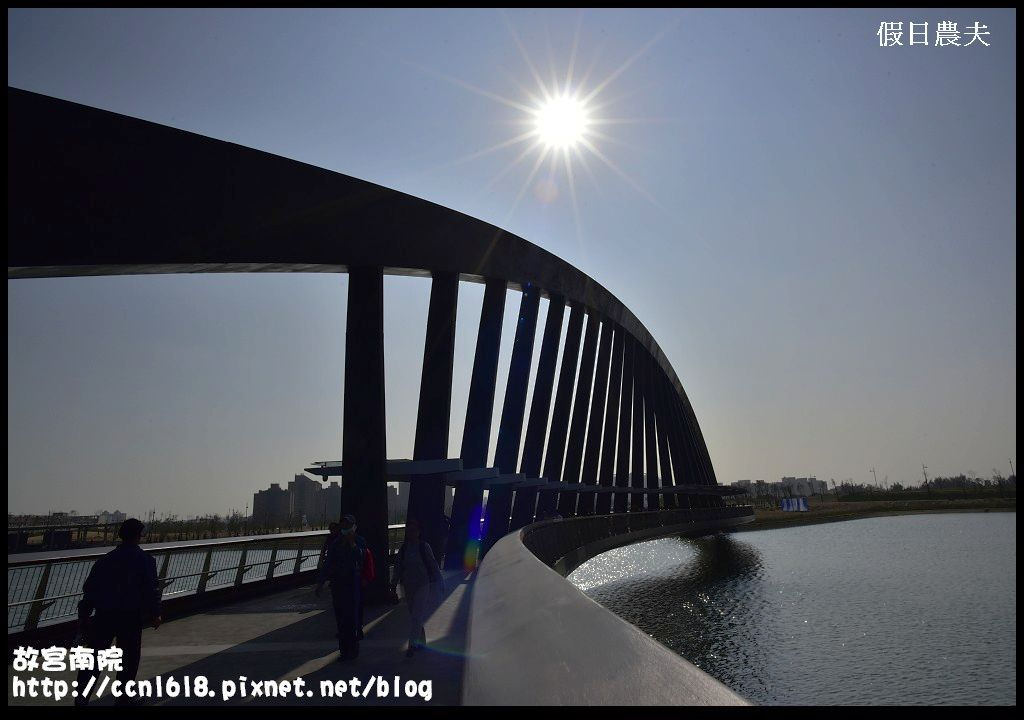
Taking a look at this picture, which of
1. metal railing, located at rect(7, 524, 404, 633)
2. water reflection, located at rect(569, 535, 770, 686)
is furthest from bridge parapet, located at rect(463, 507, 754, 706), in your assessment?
metal railing, located at rect(7, 524, 404, 633)

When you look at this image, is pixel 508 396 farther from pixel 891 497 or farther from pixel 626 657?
pixel 891 497

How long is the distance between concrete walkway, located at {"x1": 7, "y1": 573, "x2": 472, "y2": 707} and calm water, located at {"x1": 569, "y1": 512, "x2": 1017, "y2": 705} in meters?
5.44

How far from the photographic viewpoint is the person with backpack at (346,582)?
6082 mm

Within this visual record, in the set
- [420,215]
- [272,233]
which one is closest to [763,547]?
[420,215]

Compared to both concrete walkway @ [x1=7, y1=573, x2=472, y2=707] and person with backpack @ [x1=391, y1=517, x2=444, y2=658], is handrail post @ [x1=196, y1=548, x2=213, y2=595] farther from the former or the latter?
person with backpack @ [x1=391, y1=517, x2=444, y2=658]

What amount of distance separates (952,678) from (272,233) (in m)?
13.2

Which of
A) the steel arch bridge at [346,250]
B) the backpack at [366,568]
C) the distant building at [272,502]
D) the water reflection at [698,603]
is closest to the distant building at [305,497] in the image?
the distant building at [272,502]

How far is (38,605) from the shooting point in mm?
7555

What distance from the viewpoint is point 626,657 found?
211 centimetres

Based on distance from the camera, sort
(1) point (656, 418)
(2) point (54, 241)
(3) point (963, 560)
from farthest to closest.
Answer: (1) point (656, 418) → (3) point (963, 560) → (2) point (54, 241)

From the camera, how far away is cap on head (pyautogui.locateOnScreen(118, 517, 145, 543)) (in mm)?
5137

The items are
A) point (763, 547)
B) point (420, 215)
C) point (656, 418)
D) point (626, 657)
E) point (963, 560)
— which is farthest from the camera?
point (656, 418)

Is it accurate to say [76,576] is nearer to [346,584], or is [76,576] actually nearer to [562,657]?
[346,584]

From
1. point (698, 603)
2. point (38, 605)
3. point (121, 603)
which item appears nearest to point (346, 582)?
point (121, 603)
